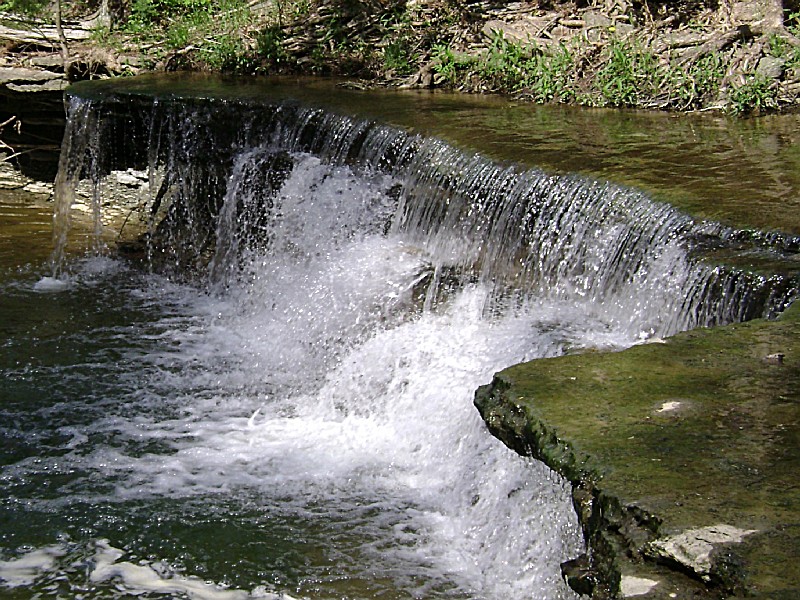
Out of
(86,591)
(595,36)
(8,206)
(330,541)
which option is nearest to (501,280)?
(330,541)

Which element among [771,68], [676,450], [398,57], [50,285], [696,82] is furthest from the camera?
[398,57]

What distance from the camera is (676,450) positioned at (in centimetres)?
273

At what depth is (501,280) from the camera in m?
5.48

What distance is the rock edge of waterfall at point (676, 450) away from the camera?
2.29 meters

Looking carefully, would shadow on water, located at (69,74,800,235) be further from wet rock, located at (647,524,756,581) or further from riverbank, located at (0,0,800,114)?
wet rock, located at (647,524,756,581)

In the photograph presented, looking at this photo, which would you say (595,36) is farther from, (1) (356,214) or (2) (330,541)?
(2) (330,541)

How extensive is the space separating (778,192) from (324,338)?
2.58 meters

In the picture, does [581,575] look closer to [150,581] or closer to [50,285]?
[150,581]

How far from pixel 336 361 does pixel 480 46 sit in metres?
4.55

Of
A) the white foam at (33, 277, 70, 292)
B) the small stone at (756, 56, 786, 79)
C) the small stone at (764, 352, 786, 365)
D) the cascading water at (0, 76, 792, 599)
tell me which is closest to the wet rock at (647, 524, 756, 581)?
the small stone at (764, 352, 786, 365)

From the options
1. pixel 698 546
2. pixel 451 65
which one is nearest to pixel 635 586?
pixel 698 546

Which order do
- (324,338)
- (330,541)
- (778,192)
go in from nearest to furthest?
(330,541) → (778,192) → (324,338)

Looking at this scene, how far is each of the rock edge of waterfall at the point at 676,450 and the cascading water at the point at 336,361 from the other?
0.73 meters

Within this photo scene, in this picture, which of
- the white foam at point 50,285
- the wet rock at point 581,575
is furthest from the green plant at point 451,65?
the wet rock at point 581,575
